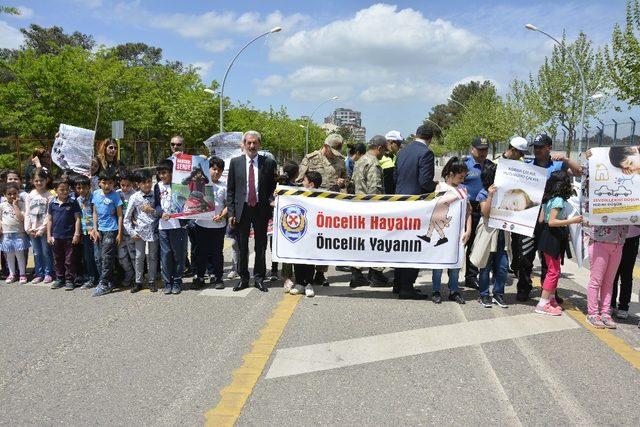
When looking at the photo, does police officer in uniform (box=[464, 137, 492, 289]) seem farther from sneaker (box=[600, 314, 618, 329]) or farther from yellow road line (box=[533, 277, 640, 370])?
sneaker (box=[600, 314, 618, 329])

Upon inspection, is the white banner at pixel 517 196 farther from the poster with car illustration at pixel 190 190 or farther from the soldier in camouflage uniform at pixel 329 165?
the poster with car illustration at pixel 190 190

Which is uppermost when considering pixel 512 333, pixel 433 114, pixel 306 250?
pixel 433 114

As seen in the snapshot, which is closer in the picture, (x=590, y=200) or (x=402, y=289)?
(x=590, y=200)

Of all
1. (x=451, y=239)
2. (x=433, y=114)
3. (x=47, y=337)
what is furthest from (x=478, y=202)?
(x=433, y=114)

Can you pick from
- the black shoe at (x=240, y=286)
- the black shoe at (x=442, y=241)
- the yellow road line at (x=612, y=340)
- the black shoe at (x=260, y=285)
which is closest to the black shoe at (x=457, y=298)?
the black shoe at (x=442, y=241)

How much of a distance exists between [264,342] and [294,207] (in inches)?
89.2

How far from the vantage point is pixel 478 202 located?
23.2ft

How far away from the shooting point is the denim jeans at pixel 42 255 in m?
7.42

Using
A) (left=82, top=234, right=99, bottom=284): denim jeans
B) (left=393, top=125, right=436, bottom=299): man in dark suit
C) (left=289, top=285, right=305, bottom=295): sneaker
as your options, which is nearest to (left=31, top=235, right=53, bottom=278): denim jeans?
(left=82, top=234, right=99, bottom=284): denim jeans

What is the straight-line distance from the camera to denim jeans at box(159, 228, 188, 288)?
22.7ft

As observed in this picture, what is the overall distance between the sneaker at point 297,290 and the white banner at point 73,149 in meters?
3.57

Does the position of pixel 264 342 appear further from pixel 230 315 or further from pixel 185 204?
pixel 185 204

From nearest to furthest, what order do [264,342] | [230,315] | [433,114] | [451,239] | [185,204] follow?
[264,342], [230,315], [451,239], [185,204], [433,114]

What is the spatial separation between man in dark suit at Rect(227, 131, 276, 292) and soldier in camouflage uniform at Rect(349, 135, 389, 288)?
3.86ft
